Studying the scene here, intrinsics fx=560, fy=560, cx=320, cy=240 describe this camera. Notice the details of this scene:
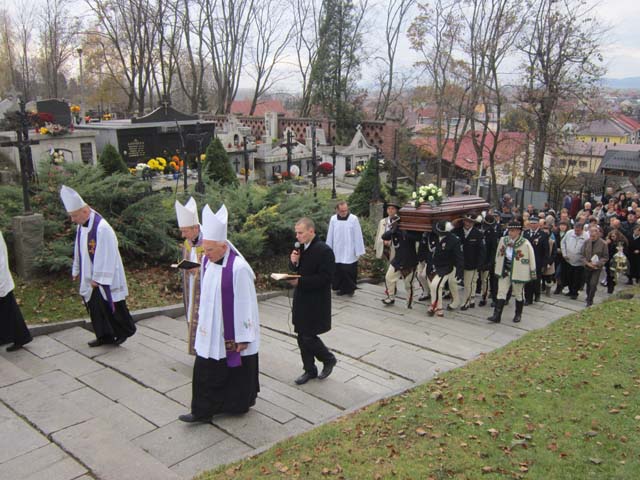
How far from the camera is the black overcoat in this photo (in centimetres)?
A: 609

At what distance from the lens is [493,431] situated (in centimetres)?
494

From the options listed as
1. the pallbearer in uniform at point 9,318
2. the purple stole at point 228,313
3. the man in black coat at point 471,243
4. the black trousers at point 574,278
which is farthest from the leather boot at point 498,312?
the pallbearer in uniform at point 9,318

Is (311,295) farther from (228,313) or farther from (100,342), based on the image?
(100,342)

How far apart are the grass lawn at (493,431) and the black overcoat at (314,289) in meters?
1.14

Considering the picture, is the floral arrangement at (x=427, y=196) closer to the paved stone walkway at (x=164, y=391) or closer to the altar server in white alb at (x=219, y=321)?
the paved stone walkway at (x=164, y=391)

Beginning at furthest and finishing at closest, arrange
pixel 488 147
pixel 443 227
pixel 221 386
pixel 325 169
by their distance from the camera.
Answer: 1. pixel 488 147
2. pixel 325 169
3. pixel 443 227
4. pixel 221 386

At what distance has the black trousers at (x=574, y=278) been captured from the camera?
12.0 m

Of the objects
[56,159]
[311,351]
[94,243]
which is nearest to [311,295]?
[311,351]

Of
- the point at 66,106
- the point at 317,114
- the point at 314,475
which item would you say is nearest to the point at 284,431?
the point at 314,475

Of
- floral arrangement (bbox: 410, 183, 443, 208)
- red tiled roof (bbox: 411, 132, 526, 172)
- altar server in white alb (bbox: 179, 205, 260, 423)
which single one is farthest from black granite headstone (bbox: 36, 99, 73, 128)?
red tiled roof (bbox: 411, 132, 526, 172)

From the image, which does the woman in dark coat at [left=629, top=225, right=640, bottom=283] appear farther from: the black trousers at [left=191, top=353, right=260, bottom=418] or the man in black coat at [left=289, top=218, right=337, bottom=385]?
the black trousers at [left=191, top=353, right=260, bottom=418]

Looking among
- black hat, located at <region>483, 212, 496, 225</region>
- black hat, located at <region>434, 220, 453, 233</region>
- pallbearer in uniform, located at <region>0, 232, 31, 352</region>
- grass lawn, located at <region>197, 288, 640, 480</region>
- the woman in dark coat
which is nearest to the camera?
grass lawn, located at <region>197, 288, 640, 480</region>

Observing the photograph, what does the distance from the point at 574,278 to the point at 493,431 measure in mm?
8273

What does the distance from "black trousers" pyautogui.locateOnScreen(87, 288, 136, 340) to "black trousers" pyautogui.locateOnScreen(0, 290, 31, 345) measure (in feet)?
2.65
